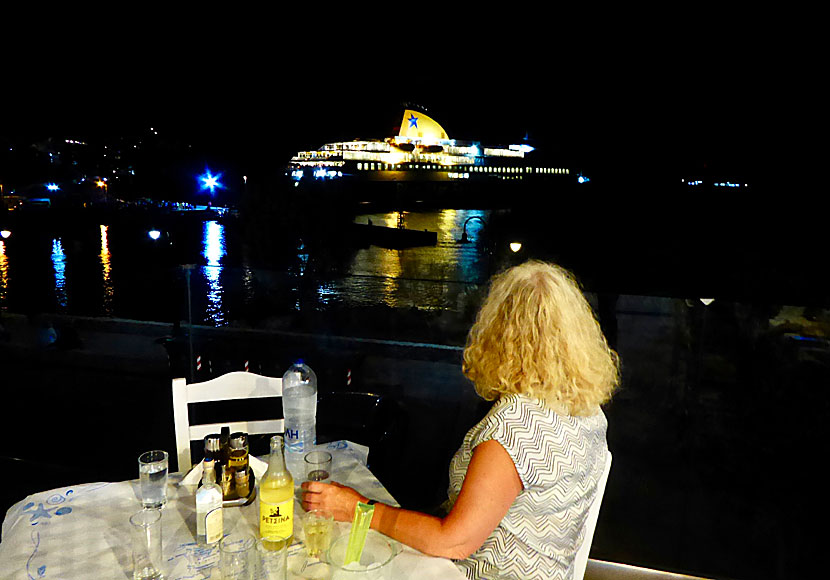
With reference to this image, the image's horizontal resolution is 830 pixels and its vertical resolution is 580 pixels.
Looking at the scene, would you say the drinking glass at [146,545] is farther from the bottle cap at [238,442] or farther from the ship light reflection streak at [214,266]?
the ship light reflection streak at [214,266]

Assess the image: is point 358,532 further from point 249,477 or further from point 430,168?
point 430,168

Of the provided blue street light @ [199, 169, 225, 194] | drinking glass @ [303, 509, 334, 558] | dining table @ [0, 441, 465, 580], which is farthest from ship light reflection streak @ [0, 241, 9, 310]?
drinking glass @ [303, 509, 334, 558]

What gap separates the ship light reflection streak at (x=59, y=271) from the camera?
53.2ft

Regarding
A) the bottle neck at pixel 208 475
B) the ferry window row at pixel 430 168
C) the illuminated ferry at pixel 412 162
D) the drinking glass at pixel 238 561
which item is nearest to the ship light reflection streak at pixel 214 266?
the bottle neck at pixel 208 475

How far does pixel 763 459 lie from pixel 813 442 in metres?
0.32

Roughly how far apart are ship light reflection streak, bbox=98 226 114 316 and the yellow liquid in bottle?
14432 millimetres

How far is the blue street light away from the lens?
35.8m

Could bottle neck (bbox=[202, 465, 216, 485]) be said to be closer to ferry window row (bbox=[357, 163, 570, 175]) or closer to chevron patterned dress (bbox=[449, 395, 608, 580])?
chevron patterned dress (bbox=[449, 395, 608, 580])

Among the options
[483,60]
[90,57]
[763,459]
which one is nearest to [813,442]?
[763,459]

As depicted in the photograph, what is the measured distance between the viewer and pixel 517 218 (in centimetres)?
3928

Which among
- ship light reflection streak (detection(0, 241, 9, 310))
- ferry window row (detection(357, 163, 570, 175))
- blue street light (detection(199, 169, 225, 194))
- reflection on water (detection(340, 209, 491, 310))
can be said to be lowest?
ship light reflection streak (detection(0, 241, 9, 310))

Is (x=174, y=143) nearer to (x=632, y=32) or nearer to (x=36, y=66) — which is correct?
(x=36, y=66)

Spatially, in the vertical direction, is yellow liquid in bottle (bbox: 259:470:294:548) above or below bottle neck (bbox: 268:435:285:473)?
below

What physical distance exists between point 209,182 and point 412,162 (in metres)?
15.8
